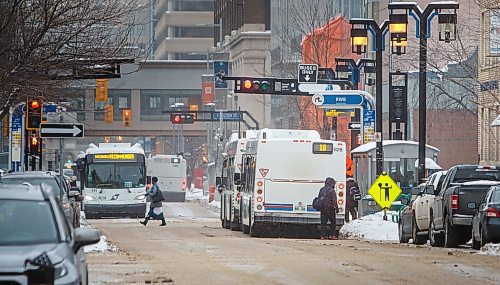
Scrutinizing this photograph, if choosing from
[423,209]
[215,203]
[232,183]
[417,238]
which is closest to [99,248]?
[423,209]

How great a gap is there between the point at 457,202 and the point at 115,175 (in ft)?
87.4

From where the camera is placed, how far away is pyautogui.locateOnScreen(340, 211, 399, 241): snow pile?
115ft

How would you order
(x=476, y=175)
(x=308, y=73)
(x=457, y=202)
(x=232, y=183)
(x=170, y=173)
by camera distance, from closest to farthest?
1. (x=457, y=202)
2. (x=476, y=175)
3. (x=232, y=183)
4. (x=308, y=73)
5. (x=170, y=173)

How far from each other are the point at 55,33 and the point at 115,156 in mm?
18577

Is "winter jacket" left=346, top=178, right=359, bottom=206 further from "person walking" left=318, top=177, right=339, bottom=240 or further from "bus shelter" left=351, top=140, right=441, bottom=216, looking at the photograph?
"person walking" left=318, top=177, right=339, bottom=240

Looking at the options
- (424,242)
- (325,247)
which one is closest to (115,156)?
(424,242)

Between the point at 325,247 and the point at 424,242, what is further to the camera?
the point at 424,242

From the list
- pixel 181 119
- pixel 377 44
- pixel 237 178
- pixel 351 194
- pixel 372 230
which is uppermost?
pixel 377 44

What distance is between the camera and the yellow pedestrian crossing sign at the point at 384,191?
37.6 metres

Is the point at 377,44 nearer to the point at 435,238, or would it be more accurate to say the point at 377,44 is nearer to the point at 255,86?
the point at 435,238

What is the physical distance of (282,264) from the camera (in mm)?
19734

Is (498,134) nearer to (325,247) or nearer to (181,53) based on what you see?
(325,247)

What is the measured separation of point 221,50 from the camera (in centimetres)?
11056

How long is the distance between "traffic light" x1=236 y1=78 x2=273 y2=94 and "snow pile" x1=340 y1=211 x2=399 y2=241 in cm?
1363
